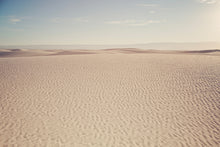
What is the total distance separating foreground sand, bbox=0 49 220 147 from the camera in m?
6.97

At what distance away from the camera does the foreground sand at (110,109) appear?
6.97 metres

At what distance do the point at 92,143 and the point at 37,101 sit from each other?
541cm

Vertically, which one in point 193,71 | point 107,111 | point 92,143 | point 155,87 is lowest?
point 92,143

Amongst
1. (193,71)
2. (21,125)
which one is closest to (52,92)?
(21,125)

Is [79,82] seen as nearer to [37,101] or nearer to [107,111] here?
[37,101]

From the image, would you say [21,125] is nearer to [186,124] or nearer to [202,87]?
[186,124]

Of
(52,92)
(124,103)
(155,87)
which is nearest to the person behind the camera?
(124,103)

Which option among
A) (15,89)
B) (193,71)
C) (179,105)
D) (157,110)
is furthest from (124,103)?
(193,71)

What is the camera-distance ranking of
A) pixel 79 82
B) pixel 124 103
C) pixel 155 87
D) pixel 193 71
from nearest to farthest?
1. pixel 124 103
2. pixel 155 87
3. pixel 79 82
4. pixel 193 71

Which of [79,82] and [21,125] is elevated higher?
[79,82]

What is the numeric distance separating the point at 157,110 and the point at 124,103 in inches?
81.7

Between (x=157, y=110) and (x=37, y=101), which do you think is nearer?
Result: (x=157, y=110)

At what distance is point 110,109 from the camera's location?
937 centimetres

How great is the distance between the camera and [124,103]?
32.9ft
